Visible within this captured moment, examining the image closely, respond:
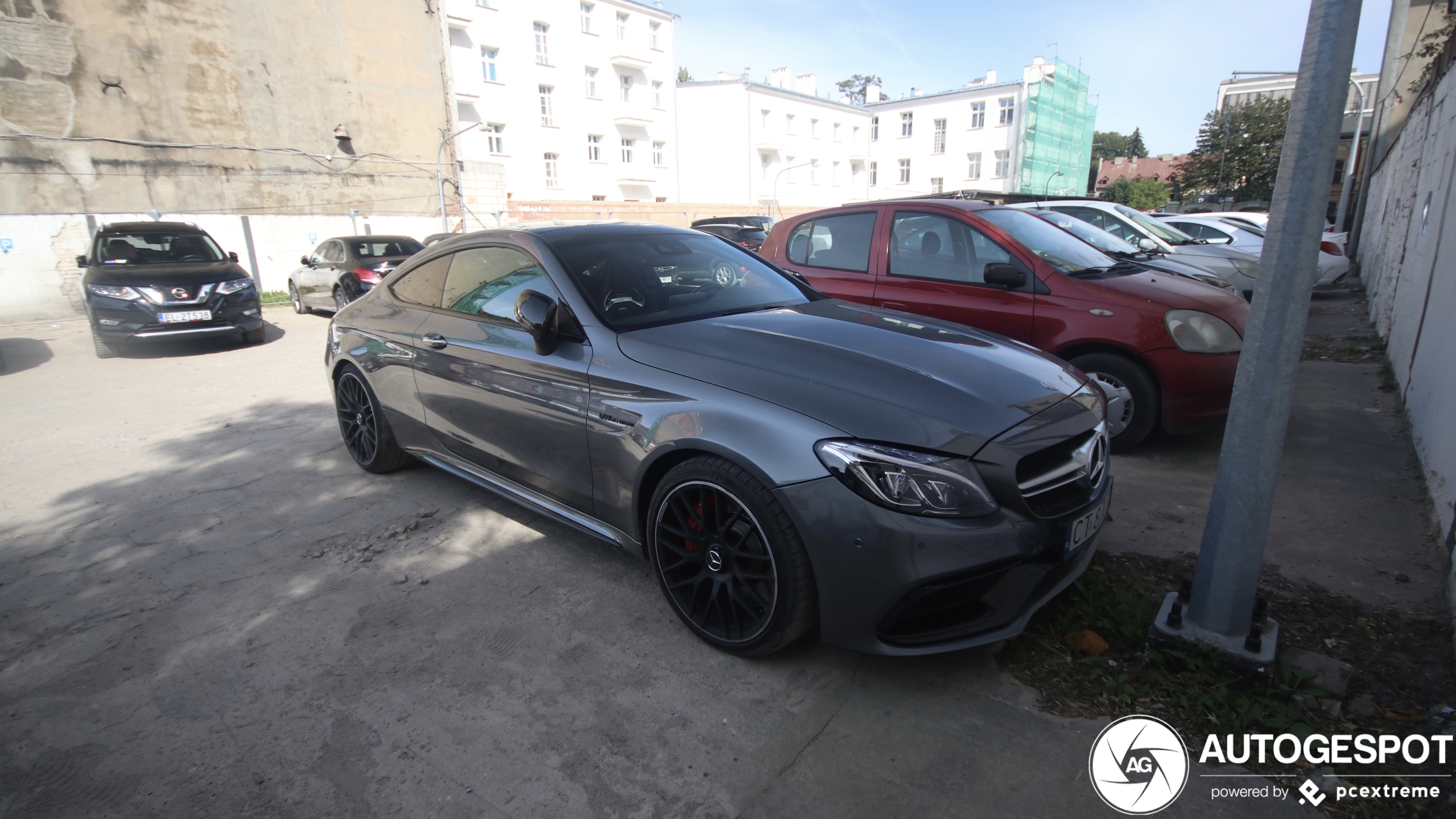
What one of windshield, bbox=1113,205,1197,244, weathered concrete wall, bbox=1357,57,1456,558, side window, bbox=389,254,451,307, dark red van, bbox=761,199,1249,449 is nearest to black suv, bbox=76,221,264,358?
side window, bbox=389,254,451,307

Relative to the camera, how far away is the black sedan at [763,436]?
2.23m

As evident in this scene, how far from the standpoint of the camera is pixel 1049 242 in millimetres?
5133

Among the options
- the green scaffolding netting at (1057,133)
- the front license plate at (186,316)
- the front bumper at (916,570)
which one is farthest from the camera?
the green scaffolding netting at (1057,133)

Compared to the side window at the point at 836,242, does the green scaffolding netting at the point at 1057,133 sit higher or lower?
higher

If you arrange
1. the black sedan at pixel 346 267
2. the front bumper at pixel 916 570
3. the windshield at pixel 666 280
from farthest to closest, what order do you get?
1. the black sedan at pixel 346 267
2. the windshield at pixel 666 280
3. the front bumper at pixel 916 570

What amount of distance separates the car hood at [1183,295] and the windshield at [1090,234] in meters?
0.85

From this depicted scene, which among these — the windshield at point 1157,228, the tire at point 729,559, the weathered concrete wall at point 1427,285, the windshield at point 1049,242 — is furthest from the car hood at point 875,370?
the windshield at point 1157,228

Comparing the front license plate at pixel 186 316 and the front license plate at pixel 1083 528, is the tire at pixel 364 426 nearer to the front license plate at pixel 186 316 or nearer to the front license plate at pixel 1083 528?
the front license plate at pixel 1083 528

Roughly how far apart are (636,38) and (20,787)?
43.8 metres

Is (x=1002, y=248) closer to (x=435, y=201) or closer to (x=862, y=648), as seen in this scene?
(x=862, y=648)

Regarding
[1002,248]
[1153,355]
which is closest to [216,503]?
[1002,248]

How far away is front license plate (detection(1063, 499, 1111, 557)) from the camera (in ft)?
7.80

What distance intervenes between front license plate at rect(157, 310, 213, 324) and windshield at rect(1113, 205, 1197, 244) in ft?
38.6

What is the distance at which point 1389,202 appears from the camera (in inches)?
427
